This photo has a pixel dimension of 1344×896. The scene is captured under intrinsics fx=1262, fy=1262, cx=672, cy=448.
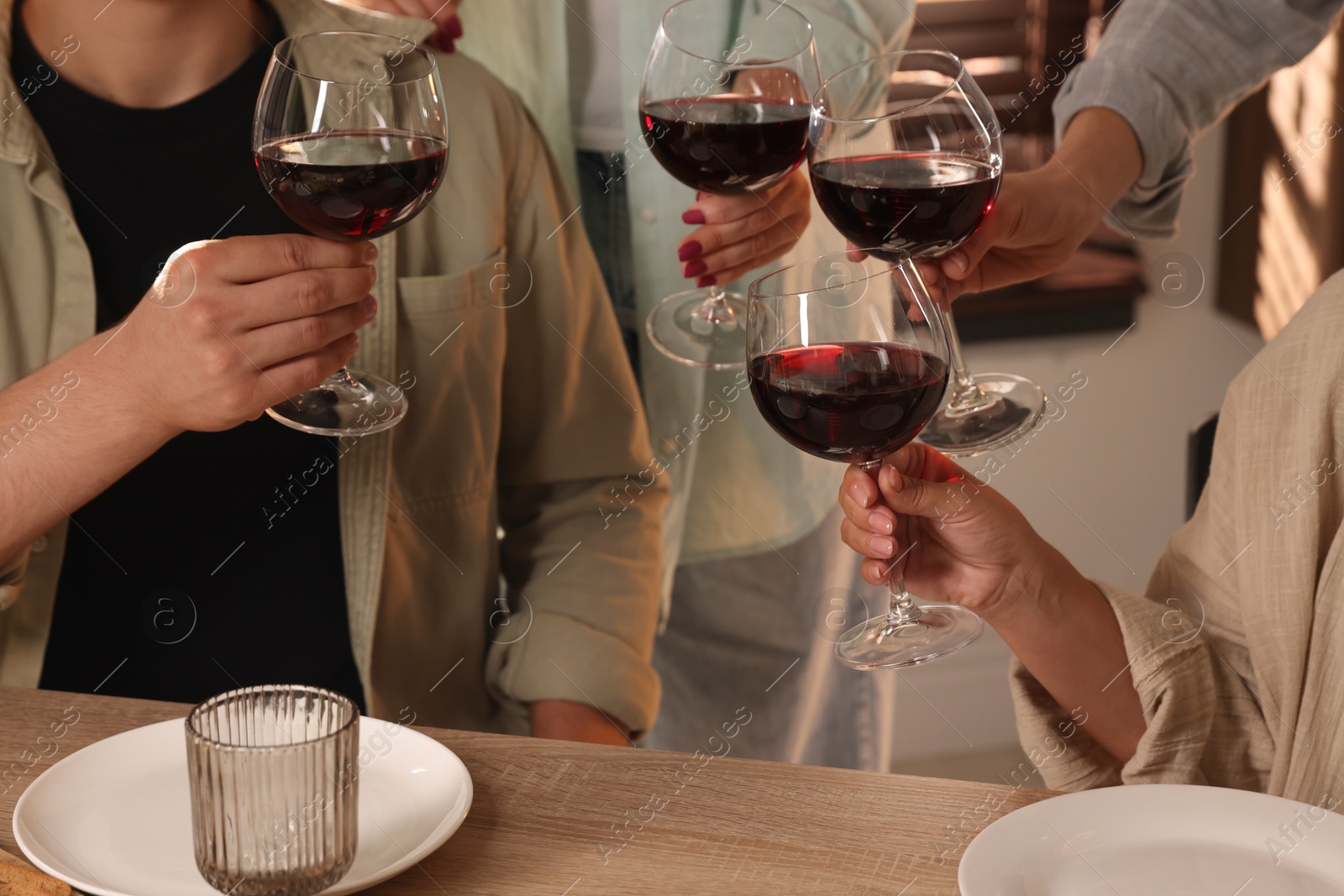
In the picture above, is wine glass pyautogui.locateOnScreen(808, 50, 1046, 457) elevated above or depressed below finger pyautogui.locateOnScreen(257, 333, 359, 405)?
above

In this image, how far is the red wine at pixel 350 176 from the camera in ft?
2.86

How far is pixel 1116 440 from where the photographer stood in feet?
9.47

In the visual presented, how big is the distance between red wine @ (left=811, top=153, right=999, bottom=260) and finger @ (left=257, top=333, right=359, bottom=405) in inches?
15.0

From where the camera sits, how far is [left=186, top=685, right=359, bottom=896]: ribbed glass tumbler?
2.03 feet

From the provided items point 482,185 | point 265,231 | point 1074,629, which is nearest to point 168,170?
point 265,231

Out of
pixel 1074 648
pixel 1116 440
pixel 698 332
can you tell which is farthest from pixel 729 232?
pixel 1116 440

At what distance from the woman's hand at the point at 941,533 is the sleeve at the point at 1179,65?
51 centimetres

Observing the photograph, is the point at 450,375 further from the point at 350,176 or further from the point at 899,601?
the point at 899,601

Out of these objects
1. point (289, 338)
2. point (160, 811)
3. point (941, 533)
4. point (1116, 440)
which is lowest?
point (1116, 440)

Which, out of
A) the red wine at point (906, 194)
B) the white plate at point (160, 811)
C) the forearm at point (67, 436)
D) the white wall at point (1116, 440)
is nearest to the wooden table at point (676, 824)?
the white plate at point (160, 811)

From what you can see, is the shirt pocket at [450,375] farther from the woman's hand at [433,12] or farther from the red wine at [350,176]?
the red wine at [350,176]

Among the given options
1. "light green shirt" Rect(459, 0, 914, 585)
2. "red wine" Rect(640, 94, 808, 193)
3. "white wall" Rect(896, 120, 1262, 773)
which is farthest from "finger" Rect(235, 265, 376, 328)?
"white wall" Rect(896, 120, 1262, 773)

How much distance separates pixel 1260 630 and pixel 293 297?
2.36ft

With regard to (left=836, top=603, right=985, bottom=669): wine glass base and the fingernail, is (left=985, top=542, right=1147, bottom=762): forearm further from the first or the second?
the fingernail
